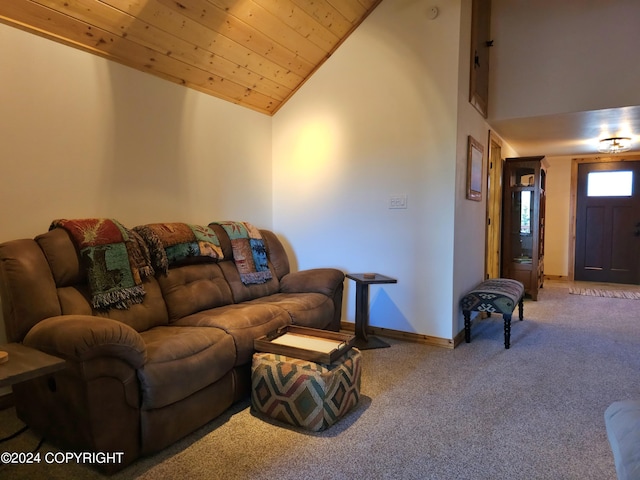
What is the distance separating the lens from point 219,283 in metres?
2.88

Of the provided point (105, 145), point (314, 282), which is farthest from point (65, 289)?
point (314, 282)

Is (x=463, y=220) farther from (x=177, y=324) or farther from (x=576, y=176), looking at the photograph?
(x=576, y=176)

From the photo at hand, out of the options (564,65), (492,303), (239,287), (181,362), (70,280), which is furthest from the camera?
(564,65)

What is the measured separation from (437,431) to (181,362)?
1311 millimetres

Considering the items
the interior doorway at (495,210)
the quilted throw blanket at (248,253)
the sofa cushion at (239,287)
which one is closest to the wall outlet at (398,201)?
the quilted throw blanket at (248,253)

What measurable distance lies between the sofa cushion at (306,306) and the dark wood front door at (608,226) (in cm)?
554

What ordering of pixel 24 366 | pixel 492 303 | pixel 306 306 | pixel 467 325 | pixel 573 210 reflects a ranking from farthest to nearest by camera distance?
pixel 573 210, pixel 467 325, pixel 492 303, pixel 306 306, pixel 24 366

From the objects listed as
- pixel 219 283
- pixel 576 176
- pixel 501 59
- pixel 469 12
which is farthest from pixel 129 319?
pixel 576 176

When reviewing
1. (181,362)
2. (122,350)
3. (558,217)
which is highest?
(558,217)

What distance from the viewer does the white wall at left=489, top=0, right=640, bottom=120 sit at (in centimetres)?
361

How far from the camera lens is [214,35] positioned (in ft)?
9.40

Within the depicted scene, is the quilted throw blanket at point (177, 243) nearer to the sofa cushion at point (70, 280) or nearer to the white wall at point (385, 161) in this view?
the sofa cushion at point (70, 280)

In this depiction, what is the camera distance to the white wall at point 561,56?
3.61 metres

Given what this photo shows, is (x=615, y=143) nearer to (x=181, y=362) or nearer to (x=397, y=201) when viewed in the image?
(x=397, y=201)
